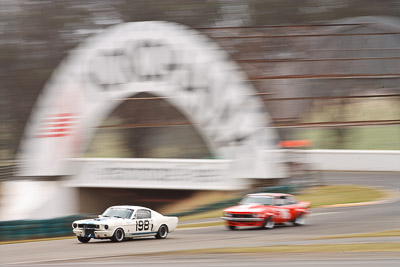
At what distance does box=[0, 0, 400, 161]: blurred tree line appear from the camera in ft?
164

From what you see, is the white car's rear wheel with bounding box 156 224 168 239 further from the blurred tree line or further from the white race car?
the blurred tree line

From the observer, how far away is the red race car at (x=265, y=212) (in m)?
18.5

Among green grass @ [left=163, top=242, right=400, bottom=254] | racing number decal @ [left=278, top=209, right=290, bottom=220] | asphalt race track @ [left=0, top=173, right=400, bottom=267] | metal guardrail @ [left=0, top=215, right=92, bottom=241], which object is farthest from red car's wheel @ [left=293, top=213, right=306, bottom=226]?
metal guardrail @ [left=0, top=215, right=92, bottom=241]

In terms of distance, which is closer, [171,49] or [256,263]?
[256,263]

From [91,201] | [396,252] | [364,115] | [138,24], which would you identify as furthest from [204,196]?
[364,115]

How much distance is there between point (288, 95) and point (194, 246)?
28.5 metres

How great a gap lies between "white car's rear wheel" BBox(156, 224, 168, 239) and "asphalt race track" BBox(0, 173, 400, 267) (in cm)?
36

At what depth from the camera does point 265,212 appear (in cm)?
1862

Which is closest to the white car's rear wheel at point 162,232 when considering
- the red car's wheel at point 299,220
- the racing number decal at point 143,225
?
the racing number decal at point 143,225

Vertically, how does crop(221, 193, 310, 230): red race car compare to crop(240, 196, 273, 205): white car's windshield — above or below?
below

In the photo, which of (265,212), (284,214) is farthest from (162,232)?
(284,214)

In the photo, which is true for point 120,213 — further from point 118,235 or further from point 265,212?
point 265,212

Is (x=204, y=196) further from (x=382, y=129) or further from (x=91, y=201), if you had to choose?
(x=382, y=129)

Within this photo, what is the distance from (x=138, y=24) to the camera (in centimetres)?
3014
